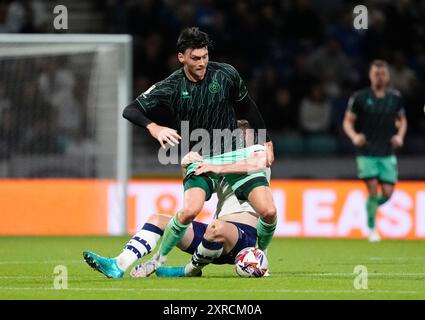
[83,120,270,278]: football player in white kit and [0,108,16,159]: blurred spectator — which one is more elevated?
[0,108,16,159]: blurred spectator

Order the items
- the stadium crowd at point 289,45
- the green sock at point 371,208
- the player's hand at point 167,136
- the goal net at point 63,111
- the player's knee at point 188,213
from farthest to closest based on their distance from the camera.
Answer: the stadium crowd at point 289,45, the goal net at point 63,111, the green sock at point 371,208, the player's knee at point 188,213, the player's hand at point 167,136

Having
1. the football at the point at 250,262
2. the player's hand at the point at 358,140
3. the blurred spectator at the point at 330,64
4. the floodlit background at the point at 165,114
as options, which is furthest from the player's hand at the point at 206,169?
the blurred spectator at the point at 330,64

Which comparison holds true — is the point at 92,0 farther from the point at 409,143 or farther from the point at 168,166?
the point at 409,143

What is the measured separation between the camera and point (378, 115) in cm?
1567

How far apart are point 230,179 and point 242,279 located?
81cm

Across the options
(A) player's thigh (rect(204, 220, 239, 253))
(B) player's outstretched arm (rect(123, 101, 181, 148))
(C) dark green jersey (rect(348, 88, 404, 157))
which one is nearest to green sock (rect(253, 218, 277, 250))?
(A) player's thigh (rect(204, 220, 239, 253))

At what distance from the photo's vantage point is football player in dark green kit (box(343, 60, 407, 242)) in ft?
50.3

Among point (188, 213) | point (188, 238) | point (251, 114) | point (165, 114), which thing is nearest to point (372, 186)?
point (165, 114)

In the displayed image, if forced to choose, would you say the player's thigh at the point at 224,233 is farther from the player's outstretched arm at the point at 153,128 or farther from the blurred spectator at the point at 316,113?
the blurred spectator at the point at 316,113

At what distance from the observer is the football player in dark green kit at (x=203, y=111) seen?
9086 millimetres

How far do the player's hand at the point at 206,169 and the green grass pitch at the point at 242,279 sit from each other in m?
0.85

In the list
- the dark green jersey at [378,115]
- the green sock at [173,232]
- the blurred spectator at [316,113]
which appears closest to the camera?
the green sock at [173,232]

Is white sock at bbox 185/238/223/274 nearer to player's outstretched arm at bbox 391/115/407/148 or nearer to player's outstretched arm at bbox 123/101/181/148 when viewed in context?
player's outstretched arm at bbox 123/101/181/148

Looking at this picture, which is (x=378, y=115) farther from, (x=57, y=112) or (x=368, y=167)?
(x=57, y=112)
